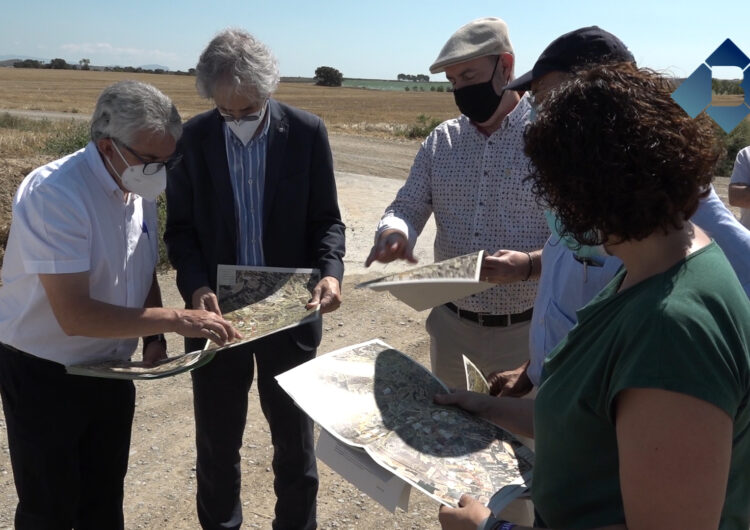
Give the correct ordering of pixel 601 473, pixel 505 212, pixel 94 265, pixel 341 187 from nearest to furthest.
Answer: pixel 601 473
pixel 94 265
pixel 505 212
pixel 341 187

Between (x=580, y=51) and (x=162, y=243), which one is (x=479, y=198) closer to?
(x=580, y=51)

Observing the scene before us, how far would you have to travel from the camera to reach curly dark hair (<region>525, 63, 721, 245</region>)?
121cm

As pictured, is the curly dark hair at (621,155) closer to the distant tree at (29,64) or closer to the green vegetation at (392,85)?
the green vegetation at (392,85)

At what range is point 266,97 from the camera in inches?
111

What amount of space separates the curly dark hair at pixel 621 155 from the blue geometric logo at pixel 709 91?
27 mm

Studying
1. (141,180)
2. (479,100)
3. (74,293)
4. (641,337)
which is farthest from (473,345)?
(641,337)

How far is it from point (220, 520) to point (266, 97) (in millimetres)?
1888

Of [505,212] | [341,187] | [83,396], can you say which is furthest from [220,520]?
[341,187]

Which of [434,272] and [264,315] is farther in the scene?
[264,315]

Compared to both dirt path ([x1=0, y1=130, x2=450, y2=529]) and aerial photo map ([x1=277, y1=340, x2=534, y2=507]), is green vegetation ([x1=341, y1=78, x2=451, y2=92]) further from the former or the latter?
aerial photo map ([x1=277, y1=340, x2=534, y2=507])

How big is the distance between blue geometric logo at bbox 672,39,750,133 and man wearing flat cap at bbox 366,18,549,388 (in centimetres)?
112

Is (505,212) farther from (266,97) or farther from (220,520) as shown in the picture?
(220,520)

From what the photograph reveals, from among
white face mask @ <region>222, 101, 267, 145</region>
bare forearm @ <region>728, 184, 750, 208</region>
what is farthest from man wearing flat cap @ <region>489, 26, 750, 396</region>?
bare forearm @ <region>728, 184, 750, 208</region>

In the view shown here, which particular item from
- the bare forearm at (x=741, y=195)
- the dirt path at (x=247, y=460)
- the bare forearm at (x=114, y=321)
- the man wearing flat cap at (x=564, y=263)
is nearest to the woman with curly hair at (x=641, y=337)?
the man wearing flat cap at (x=564, y=263)
